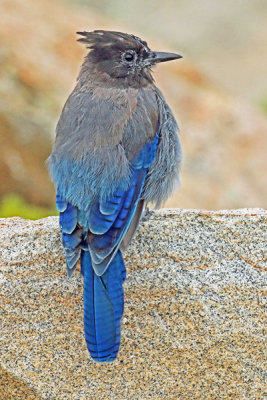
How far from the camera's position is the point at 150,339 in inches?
175

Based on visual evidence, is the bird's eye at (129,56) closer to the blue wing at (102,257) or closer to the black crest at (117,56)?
the black crest at (117,56)

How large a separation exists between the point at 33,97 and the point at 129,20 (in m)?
13.1

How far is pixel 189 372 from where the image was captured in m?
4.43

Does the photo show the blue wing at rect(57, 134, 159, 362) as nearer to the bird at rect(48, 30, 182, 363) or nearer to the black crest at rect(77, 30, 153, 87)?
the bird at rect(48, 30, 182, 363)

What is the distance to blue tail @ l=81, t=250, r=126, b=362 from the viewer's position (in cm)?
400

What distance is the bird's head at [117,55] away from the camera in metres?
5.37

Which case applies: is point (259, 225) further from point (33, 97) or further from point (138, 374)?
point (33, 97)

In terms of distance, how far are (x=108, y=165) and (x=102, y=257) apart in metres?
0.66

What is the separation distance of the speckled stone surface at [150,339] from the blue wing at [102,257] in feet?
0.96

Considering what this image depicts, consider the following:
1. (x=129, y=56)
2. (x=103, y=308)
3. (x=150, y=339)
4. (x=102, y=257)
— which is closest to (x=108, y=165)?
(x=102, y=257)

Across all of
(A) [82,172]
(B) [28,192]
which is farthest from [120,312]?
(B) [28,192]

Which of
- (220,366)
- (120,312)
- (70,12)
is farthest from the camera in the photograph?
(70,12)

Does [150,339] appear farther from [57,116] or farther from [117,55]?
[57,116]

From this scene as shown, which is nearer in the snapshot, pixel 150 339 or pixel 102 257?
pixel 102 257
